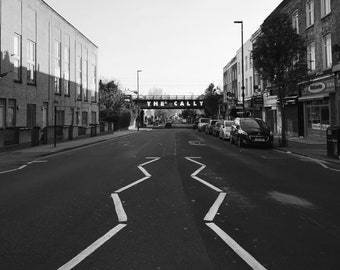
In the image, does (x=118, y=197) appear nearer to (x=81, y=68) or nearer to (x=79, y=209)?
(x=79, y=209)

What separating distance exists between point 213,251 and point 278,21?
66.7 feet

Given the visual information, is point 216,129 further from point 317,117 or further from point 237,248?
point 237,248

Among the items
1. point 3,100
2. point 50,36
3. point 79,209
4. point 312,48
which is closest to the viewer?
point 79,209

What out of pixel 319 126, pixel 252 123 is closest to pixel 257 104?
pixel 319 126

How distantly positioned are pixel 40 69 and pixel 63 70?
21.1 ft

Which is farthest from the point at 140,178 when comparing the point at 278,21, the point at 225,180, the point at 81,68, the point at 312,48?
the point at 81,68

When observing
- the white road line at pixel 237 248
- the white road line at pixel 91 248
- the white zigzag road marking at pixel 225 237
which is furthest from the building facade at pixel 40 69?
the white road line at pixel 237 248

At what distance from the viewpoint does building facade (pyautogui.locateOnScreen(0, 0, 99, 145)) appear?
24375 mm

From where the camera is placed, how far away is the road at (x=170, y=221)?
4.57 metres

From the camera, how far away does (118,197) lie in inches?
324

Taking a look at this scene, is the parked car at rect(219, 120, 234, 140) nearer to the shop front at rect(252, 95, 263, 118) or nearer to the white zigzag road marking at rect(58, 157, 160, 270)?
the shop front at rect(252, 95, 263, 118)

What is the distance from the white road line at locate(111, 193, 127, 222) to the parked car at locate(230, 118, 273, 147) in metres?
15.1

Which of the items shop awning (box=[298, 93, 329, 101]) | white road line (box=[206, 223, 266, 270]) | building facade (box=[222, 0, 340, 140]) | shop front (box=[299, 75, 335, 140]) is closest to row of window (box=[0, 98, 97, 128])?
building facade (box=[222, 0, 340, 140])

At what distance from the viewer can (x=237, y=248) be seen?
16.1 ft
